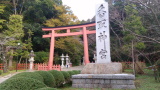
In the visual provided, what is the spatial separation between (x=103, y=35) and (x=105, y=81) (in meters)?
2.66

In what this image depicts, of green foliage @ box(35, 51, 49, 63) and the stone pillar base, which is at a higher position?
green foliage @ box(35, 51, 49, 63)

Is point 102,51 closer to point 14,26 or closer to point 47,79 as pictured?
point 47,79

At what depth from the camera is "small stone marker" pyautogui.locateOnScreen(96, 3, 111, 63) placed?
707 cm

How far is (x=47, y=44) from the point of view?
74.4ft

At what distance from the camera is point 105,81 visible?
5.59m

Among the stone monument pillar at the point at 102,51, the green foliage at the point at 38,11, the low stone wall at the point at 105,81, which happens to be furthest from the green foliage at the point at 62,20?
the low stone wall at the point at 105,81

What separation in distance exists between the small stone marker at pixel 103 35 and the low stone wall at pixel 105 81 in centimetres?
154

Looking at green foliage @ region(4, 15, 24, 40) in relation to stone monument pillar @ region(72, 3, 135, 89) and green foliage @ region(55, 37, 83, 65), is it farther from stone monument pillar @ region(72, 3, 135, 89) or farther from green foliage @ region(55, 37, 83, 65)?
stone monument pillar @ region(72, 3, 135, 89)

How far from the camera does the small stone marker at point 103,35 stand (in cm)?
707

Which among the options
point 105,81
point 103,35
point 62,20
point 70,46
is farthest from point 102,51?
point 62,20

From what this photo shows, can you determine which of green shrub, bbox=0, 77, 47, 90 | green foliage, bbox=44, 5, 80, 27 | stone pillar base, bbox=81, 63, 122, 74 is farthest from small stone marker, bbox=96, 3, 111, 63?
green foliage, bbox=44, 5, 80, 27

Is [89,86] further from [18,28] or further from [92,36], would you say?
[92,36]

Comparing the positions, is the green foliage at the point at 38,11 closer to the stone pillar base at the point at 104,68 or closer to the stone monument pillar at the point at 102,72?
the stone monument pillar at the point at 102,72

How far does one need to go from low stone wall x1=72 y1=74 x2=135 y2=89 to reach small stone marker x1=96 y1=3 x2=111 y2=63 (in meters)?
1.54
